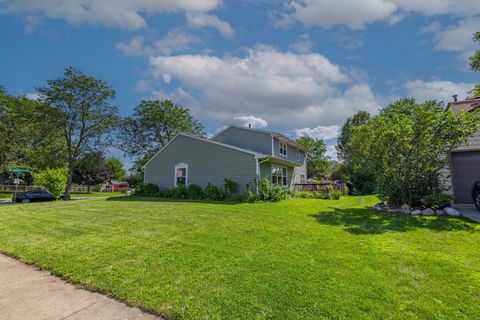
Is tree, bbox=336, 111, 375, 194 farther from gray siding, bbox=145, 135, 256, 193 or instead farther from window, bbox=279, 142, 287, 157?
gray siding, bbox=145, 135, 256, 193

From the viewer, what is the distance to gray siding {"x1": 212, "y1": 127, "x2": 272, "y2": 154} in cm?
1794

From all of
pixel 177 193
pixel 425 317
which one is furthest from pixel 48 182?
pixel 425 317

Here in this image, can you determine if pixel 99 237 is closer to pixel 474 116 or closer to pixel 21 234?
pixel 21 234

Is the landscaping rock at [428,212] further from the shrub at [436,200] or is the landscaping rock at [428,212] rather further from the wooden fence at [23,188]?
the wooden fence at [23,188]

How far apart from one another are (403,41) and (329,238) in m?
10.3

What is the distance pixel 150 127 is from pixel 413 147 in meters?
30.6

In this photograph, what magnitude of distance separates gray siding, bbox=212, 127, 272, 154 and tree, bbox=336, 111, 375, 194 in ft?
32.2

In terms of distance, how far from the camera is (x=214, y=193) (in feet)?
46.9

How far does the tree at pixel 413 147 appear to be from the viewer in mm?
7829

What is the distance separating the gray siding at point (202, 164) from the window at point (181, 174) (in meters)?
0.30

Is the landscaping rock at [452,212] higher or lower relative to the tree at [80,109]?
lower

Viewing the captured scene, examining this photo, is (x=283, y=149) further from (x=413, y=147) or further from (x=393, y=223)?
(x=393, y=223)

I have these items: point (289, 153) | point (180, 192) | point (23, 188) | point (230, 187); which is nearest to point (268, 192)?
point (230, 187)

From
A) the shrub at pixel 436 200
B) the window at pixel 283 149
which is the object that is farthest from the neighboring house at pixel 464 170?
the window at pixel 283 149
